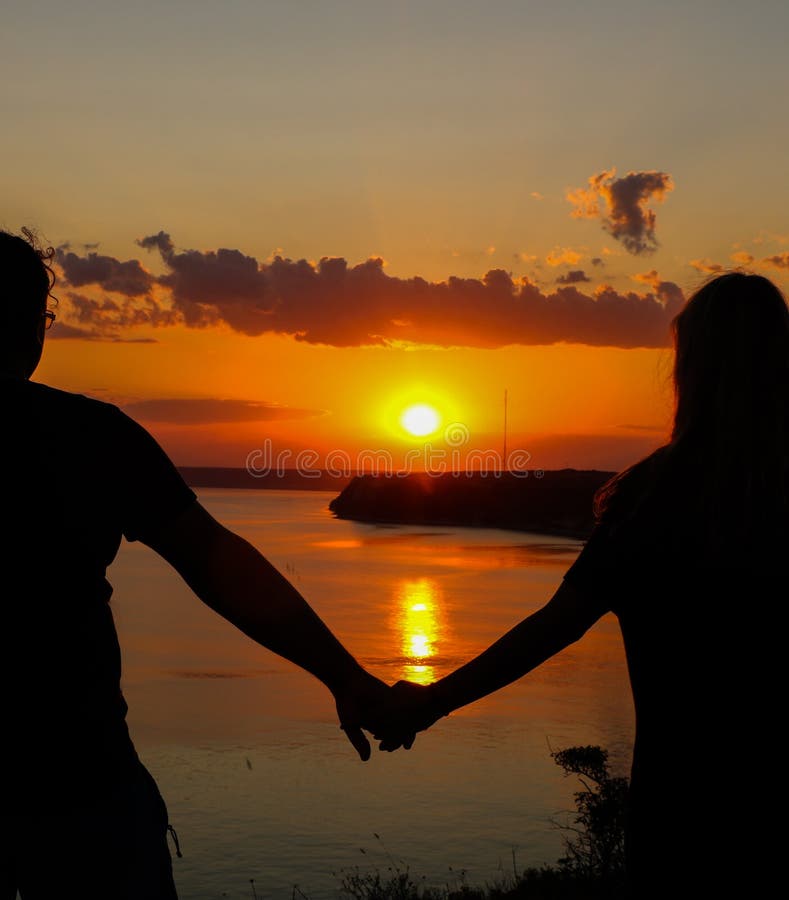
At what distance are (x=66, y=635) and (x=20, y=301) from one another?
32.6 inches

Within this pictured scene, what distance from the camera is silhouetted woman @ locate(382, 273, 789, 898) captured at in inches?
103

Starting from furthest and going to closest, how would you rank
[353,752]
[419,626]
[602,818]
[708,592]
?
[419,626]
[353,752]
[602,818]
[708,592]

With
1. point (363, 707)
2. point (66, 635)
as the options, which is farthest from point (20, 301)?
point (363, 707)

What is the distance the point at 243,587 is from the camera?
2.91 metres

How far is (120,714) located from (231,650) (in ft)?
178

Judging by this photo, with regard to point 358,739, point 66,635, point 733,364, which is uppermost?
point 733,364

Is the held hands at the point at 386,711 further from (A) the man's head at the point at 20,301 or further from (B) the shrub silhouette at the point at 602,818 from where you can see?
(B) the shrub silhouette at the point at 602,818

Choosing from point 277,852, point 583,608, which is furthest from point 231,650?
point 583,608

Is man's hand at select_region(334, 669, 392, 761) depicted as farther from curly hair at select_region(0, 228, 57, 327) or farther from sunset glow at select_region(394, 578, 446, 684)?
sunset glow at select_region(394, 578, 446, 684)

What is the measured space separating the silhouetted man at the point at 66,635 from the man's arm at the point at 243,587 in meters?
0.13

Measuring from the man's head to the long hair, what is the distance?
1581 mm

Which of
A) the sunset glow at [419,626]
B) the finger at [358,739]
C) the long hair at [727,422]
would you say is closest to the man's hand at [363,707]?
the finger at [358,739]

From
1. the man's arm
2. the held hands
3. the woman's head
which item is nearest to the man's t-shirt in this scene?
the man's arm

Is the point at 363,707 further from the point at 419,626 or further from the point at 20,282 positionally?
the point at 419,626
